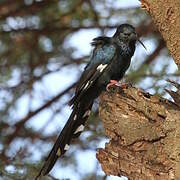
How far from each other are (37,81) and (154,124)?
283cm

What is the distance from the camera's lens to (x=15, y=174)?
13.7 ft

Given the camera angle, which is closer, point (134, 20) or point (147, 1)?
point (147, 1)

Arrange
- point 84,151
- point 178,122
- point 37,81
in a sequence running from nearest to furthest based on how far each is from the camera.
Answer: point 178,122, point 84,151, point 37,81

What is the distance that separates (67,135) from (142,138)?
992 mm

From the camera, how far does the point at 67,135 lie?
3973 mm

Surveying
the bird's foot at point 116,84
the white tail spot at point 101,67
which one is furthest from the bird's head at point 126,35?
the bird's foot at point 116,84

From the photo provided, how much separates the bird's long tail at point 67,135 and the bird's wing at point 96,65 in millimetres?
154

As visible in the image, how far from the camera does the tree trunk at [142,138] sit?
3.05 metres

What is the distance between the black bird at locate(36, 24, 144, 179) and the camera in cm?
394

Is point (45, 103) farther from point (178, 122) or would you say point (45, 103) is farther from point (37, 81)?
point (178, 122)

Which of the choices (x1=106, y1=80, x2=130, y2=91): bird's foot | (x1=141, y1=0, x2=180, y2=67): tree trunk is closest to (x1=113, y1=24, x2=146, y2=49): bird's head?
(x1=106, y1=80, x2=130, y2=91): bird's foot

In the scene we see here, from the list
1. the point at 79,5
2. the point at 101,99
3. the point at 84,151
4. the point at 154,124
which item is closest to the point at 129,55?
the point at 101,99

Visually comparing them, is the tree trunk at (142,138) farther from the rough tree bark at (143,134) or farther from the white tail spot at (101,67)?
the white tail spot at (101,67)

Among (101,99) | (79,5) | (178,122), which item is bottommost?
(178,122)
